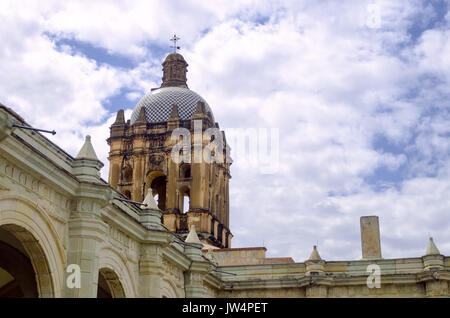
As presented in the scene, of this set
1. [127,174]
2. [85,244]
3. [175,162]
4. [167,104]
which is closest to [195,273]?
[85,244]

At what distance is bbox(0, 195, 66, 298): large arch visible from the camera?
15.5 m

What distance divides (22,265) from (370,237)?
19097 millimetres

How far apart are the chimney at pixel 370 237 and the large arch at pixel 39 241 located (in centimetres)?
1919

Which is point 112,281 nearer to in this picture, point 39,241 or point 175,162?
point 39,241

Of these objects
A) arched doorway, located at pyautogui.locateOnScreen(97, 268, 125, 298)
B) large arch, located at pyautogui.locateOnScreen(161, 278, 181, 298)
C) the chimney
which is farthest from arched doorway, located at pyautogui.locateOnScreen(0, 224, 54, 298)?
the chimney

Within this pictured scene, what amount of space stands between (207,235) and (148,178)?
566cm

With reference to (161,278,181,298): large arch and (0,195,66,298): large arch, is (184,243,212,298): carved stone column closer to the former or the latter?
(161,278,181,298): large arch

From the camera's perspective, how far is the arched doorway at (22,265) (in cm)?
1627

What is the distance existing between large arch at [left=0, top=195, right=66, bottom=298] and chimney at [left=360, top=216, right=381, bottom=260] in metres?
19.2

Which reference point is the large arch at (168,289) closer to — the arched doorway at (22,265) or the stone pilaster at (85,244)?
the arched doorway at (22,265)

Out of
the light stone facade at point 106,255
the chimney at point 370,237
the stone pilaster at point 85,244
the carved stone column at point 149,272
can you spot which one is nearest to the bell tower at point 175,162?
the light stone facade at point 106,255
